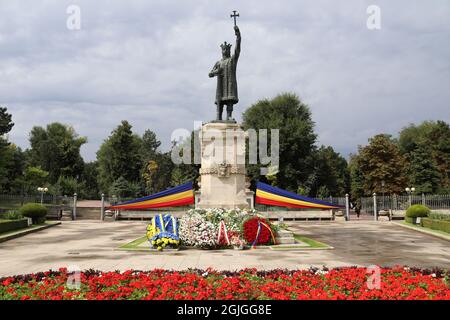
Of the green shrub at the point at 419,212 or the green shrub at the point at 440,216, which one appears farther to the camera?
the green shrub at the point at 419,212

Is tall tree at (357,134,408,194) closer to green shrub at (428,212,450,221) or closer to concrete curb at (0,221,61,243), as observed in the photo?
green shrub at (428,212,450,221)

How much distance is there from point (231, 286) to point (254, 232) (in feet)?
29.6

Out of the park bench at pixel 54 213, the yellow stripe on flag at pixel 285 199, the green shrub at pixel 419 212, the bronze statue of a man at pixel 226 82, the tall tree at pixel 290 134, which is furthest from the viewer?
the tall tree at pixel 290 134

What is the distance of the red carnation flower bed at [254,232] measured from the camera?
52.7 feet

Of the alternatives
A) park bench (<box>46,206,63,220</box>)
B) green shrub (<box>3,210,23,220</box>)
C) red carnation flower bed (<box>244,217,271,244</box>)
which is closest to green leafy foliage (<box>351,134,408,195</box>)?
park bench (<box>46,206,63,220</box>)

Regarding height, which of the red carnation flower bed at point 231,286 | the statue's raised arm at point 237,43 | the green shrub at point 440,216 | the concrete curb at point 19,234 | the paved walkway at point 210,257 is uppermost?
the statue's raised arm at point 237,43

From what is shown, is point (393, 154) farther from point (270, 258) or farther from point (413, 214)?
point (270, 258)

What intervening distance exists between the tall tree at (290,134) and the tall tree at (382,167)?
832cm

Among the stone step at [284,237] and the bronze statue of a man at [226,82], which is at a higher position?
the bronze statue of a man at [226,82]

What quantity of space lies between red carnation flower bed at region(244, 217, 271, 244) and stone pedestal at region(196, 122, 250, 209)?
1725mm

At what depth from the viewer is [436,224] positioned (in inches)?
1009

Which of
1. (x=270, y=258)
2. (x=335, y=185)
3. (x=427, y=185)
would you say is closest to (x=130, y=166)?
(x=335, y=185)

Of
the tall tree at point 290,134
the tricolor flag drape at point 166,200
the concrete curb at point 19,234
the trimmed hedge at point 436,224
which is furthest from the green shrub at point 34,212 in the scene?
the trimmed hedge at point 436,224

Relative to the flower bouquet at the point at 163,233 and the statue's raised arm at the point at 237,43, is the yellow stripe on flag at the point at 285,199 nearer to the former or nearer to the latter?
the statue's raised arm at the point at 237,43
